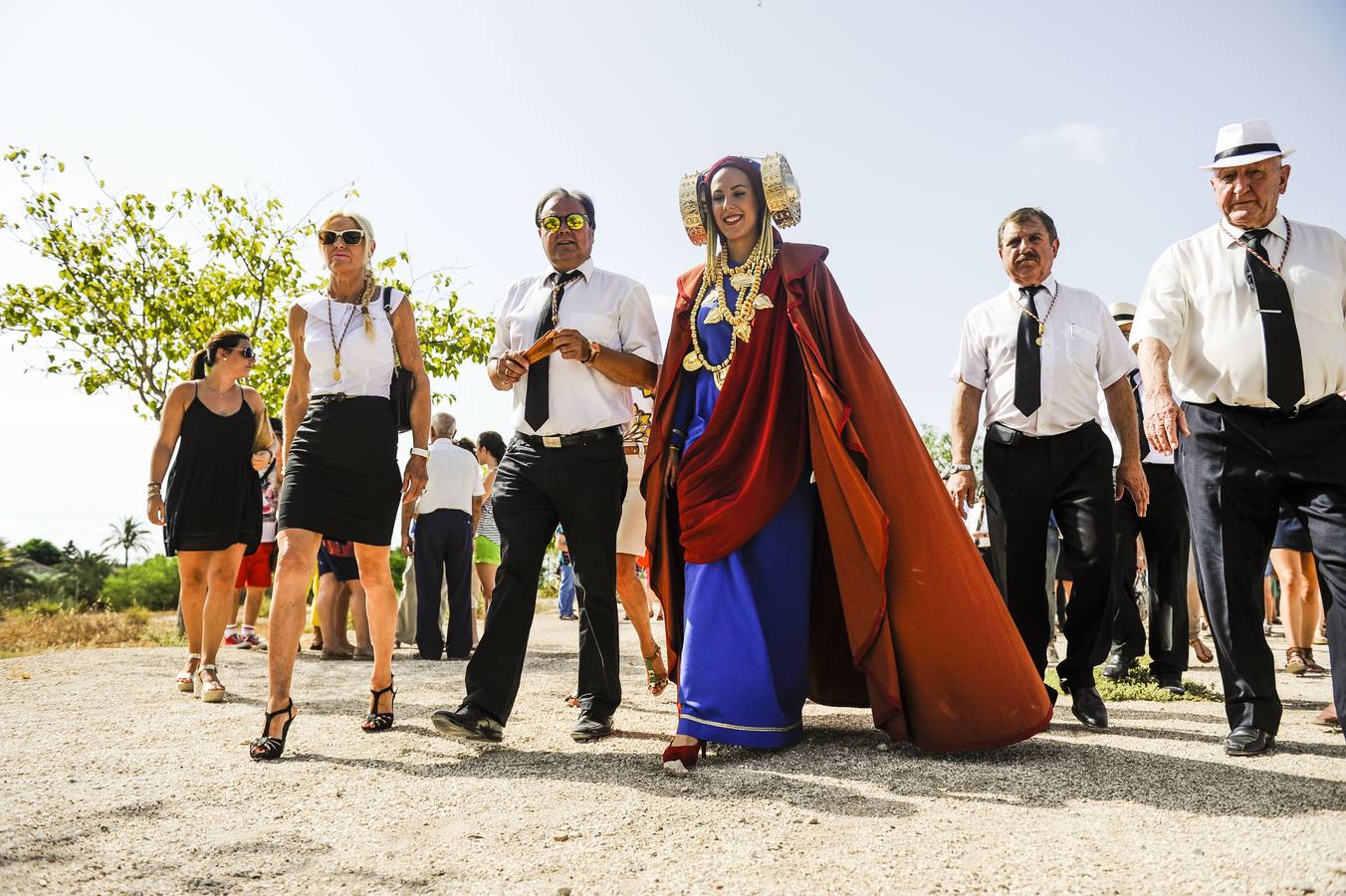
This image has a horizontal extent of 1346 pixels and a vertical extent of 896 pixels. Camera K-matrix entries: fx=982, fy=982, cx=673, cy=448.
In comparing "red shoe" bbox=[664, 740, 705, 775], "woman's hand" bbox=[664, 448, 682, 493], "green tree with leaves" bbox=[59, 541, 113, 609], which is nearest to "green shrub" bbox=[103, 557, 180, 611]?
"green tree with leaves" bbox=[59, 541, 113, 609]

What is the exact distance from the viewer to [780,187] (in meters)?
4.45

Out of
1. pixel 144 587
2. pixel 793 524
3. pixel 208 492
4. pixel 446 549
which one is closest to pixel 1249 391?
pixel 793 524

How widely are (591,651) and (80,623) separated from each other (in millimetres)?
11215

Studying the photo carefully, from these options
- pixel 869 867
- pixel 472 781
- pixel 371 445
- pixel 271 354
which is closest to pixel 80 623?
pixel 271 354

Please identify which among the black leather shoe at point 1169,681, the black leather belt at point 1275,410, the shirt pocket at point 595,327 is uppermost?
the shirt pocket at point 595,327

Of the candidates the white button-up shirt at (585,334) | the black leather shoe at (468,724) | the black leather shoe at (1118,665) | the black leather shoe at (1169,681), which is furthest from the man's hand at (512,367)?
the black leather shoe at (1118,665)

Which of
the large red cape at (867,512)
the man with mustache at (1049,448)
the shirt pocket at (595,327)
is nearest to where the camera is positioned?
the large red cape at (867,512)

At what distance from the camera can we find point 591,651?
4820 millimetres

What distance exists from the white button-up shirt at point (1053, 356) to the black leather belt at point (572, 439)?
7.31 ft

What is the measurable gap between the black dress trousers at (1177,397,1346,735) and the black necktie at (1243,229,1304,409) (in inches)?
4.7

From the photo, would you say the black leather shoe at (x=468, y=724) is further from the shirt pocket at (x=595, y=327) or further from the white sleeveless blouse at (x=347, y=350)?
the shirt pocket at (x=595, y=327)

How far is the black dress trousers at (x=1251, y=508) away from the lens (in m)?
3.89

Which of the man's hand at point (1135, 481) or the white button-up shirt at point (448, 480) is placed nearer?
the man's hand at point (1135, 481)

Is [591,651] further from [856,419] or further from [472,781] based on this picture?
[856,419]
